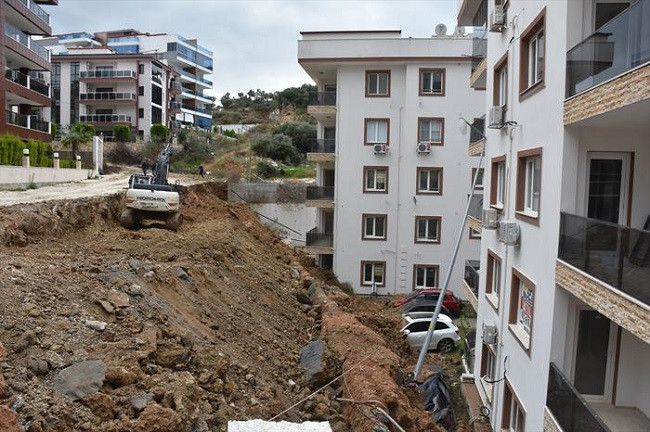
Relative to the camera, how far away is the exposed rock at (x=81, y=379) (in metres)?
8.10

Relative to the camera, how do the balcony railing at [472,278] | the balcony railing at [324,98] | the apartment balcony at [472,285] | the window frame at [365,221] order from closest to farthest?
the apartment balcony at [472,285]
the balcony railing at [472,278]
the window frame at [365,221]
the balcony railing at [324,98]

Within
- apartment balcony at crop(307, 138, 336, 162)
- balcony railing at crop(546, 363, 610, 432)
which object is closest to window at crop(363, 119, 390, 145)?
apartment balcony at crop(307, 138, 336, 162)

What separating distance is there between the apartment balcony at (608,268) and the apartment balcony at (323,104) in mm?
22957

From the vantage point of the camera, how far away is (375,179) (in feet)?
102

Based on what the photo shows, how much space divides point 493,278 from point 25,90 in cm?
3458

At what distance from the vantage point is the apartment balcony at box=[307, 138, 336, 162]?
105 feet

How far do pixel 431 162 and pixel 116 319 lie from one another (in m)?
22.6

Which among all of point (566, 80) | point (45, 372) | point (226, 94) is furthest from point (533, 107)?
point (226, 94)

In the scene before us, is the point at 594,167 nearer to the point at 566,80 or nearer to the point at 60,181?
the point at 566,80

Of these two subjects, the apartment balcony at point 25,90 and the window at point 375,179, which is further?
the apartment balcony at point 25,90

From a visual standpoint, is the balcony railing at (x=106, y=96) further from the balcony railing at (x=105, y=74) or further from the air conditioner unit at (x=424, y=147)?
the air conditioner unit at (x=424, y=147)

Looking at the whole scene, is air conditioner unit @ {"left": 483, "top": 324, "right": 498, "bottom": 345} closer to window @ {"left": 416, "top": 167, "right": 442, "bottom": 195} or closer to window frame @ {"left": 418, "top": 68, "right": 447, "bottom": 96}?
window @ {"left": 416, "top": 167, "right": 442, "bottom": 195}

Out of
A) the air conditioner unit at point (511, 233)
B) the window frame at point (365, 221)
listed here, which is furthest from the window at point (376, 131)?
the air conditioner unit at point (511, 233)

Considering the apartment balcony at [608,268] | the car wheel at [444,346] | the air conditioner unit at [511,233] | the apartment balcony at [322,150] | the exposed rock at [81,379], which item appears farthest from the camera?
the apartment balcony at [322,150]
